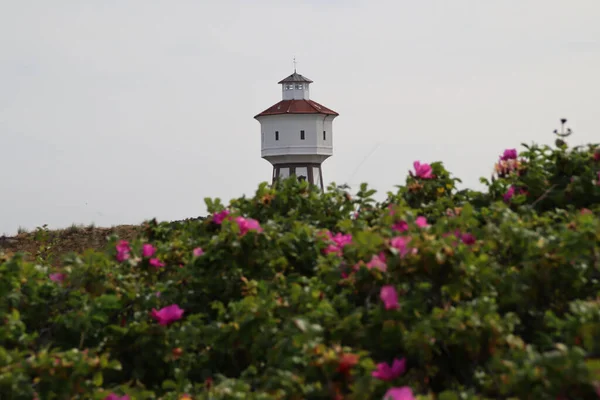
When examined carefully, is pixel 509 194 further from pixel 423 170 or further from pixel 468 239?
pixel 468 239

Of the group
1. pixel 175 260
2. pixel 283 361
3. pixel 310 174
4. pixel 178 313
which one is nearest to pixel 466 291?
pixel 283 361

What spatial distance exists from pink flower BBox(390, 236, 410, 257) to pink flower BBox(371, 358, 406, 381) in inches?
16.4

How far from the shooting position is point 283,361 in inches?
124

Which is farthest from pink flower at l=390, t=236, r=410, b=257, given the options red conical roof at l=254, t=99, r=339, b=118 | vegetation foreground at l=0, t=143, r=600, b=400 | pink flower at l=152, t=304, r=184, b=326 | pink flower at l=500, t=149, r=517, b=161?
red conical roof at l=254, t=99, r=339, b=118

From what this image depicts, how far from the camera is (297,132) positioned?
35.7 meters

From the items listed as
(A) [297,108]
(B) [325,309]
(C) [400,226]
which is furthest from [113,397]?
(A) [297,108]

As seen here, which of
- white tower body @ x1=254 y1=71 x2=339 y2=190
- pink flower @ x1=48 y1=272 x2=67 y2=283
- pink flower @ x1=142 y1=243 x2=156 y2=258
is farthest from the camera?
white tower body @ x1=254 y1=71 x2=339 y2=190

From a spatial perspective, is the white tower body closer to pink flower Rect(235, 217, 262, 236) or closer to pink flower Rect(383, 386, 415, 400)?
pink flower Rect(235, 217, 262, 236)

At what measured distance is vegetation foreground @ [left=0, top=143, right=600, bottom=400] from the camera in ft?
9.75

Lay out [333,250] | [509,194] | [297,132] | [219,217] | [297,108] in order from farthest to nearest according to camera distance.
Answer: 1. [297,108]
2. [297,132]
3. [509,194]
4. [219,217]
5. [333,250]

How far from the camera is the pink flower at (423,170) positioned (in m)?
4.76

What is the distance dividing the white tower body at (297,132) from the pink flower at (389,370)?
32.2 metres

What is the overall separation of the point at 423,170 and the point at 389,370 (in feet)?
6.43

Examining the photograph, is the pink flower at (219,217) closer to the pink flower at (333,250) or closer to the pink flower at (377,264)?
the pink flower at (333,250)
